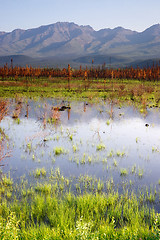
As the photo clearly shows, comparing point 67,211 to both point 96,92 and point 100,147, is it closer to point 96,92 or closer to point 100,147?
point 100,147

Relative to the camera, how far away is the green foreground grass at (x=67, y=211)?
6129mm

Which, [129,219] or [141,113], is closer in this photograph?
[129,219]

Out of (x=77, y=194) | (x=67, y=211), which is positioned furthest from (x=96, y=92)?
(x=67, y=211)

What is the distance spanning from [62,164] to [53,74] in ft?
289

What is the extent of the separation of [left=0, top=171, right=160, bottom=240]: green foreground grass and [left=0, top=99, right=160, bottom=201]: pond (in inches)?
45.8

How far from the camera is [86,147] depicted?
1369 centimetres

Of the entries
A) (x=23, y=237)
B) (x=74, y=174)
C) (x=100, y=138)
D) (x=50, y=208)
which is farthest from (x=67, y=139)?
(x=23, y=237)

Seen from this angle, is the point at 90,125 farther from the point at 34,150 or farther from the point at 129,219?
the point at 129,219

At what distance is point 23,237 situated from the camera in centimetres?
590

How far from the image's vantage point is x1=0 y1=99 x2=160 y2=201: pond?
10.3 meters

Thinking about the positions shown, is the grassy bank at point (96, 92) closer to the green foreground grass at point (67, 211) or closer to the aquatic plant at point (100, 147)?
the aquatic plant at point (100, 147)

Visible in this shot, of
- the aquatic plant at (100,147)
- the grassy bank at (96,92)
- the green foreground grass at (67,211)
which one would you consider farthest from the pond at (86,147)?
the grassy bank at (96,92)

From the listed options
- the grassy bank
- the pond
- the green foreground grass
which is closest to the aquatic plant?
the pond

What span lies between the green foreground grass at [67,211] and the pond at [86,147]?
116 cm
